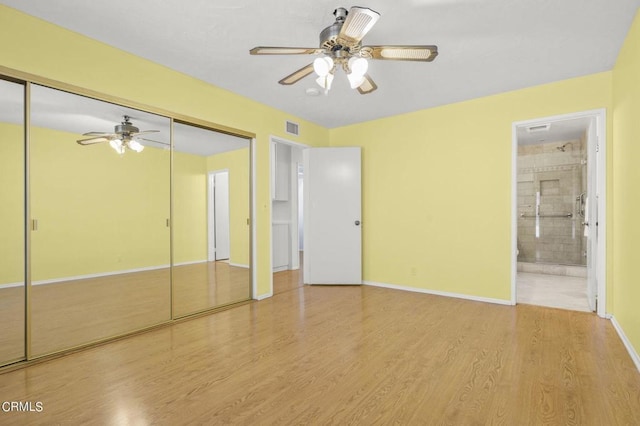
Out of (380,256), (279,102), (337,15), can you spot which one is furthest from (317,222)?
(337,15)

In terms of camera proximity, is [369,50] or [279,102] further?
[279,102]

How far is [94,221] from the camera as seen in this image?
3078 mm

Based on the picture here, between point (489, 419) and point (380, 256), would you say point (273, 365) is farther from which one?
point (380, 256)

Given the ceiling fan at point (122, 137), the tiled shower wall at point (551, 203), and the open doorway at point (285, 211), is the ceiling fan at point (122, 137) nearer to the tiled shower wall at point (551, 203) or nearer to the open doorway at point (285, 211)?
the open doorway at point (285, 211)

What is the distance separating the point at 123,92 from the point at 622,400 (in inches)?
169

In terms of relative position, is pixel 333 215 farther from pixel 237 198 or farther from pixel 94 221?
pixel 94 221

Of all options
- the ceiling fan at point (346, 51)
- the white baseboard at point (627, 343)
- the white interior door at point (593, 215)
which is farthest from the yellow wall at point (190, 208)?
the white interior door at point (593, 215)

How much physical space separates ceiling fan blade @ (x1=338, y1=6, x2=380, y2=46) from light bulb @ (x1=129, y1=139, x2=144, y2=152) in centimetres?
229

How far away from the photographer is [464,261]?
13.6 feet

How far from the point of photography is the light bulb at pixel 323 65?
2213 mm

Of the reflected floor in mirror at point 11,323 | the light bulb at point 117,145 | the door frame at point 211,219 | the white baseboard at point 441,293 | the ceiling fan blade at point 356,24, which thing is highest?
the ceiling fan blade at point 356,24

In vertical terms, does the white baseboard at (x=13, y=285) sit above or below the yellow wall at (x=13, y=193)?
below

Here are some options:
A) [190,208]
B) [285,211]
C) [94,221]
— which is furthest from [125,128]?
[285,211]
